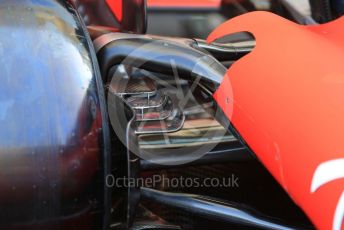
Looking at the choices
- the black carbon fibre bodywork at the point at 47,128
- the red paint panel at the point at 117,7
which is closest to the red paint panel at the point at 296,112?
the black carbon fibre bodywork at the point at 47,128

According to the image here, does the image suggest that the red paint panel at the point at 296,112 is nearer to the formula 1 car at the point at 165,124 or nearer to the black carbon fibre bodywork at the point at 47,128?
the formula 1 car at the point at 165,124

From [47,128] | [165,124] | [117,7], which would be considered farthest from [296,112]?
[117,7]

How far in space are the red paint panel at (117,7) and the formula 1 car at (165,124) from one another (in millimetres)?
75

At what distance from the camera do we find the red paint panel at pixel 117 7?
1277 millimetres

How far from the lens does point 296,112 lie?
2.82ft

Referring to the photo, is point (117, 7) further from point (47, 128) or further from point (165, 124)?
point (47, 128)

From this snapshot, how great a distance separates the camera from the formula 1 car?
2.43ft

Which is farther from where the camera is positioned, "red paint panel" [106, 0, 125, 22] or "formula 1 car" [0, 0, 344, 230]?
"red paint panel" [106, 0, 125, 22]

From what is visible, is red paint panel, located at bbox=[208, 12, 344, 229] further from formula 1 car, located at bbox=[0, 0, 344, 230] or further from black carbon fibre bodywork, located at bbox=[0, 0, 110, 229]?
black carbon fibre bodywork, located at bbox=[0, 0, 110, 229]

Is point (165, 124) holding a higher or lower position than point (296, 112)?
lower

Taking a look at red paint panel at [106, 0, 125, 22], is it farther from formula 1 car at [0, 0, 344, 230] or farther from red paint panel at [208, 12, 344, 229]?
red paint panel at [208, 12, 344, 229]

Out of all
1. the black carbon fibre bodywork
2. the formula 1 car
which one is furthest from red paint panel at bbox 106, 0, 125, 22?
the black carbon fibre bodywork

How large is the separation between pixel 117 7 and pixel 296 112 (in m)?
0.61

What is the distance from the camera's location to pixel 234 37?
109cm
